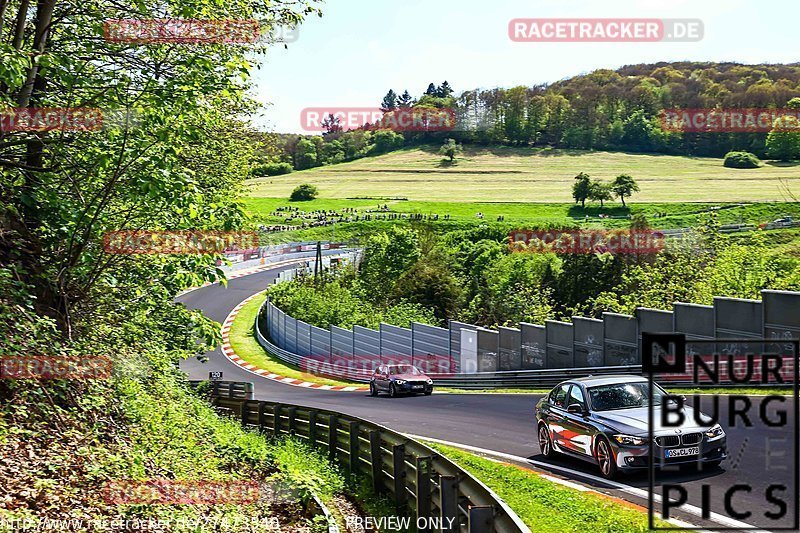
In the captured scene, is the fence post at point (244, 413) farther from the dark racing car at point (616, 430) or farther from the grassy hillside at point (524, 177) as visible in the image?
the grassy hillside at point (524, 177)

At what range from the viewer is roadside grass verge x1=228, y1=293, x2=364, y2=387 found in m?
46.6

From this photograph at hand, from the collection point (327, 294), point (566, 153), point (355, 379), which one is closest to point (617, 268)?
point (327, 294)

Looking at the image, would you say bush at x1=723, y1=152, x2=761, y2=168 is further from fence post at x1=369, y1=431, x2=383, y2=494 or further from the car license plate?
the car license plate

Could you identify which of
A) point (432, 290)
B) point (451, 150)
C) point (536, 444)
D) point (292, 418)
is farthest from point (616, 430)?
point (451, 150)

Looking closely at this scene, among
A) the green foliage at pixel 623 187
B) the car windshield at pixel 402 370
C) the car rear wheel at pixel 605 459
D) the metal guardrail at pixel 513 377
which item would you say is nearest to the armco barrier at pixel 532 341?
the metal guardrail at pixel 513 377

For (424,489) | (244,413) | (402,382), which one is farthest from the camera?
(402,382)

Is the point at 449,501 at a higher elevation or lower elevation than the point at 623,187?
lower

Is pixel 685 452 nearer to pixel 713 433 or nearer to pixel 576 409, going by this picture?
pixel 713 433

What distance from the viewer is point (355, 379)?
44.4 metres

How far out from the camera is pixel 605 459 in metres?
12.5

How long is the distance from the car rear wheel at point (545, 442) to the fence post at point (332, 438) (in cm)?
457

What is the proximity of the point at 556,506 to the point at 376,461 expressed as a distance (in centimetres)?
402

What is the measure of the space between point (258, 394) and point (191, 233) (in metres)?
26.8

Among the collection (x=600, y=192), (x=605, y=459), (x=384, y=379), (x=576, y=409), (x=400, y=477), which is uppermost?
(x=600, y=192)
